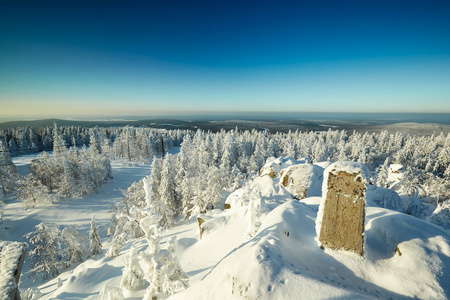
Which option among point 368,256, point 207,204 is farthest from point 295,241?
point 207,204

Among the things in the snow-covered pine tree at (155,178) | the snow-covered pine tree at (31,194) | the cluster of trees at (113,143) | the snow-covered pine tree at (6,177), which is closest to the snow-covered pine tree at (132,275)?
the snow-covered pine tree at (155,178)

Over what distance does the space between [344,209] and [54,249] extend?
25.9m

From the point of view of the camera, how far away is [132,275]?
6.73 metres

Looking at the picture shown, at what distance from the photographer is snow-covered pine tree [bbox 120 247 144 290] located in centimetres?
662

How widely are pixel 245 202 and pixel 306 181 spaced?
21.9 feet

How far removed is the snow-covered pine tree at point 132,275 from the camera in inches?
261

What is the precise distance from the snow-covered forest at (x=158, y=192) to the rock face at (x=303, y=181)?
121 inches

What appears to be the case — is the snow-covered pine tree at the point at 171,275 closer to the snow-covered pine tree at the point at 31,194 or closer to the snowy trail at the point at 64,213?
the snowy trail at the point at 64,213

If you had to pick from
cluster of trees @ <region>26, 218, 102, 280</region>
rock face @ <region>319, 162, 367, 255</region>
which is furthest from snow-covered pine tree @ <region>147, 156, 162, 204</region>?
rock face @ <region>319, 162, 367, 255</region>

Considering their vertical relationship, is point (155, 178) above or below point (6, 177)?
above

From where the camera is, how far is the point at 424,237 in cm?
460

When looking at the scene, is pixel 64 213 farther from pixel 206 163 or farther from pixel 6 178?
pixel 206 163

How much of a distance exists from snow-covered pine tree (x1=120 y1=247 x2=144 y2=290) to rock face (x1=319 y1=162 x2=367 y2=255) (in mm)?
6514

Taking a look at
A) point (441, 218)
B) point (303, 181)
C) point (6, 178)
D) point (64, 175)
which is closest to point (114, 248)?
point (303, 181)
